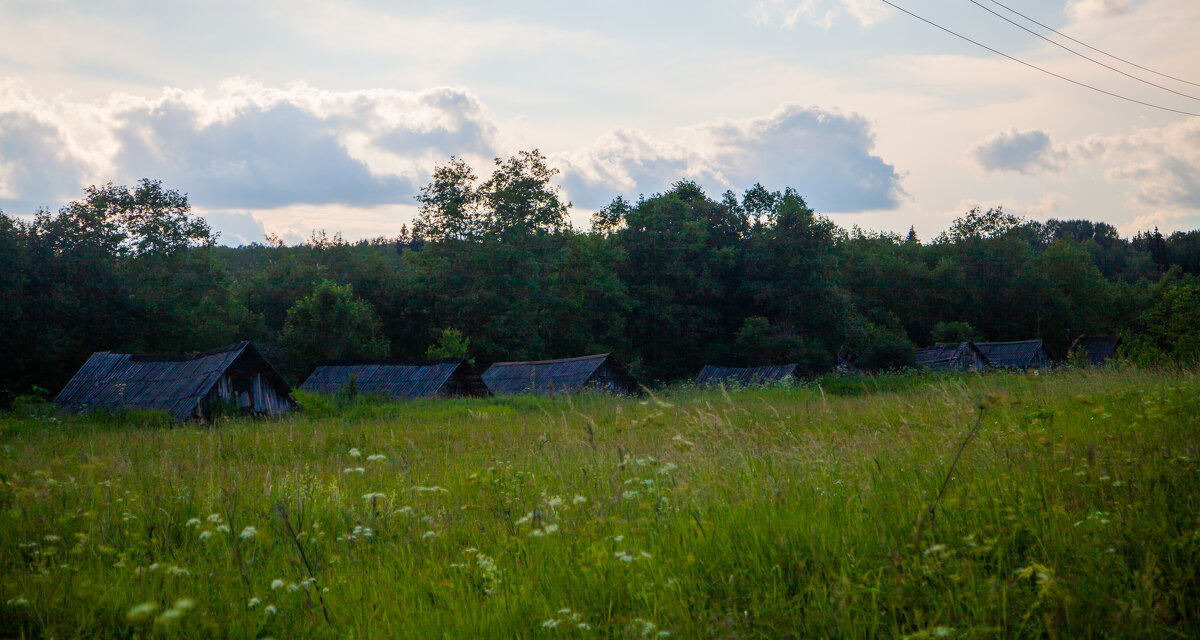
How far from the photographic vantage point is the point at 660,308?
2035 inches

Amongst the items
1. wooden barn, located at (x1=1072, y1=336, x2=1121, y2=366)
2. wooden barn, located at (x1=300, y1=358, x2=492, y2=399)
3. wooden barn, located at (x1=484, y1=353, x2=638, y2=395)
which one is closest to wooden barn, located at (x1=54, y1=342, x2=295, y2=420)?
wooden barn, located at (x1=300, y1=358, x2=492, y2=399)

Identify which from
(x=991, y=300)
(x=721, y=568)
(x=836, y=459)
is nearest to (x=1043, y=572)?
(x=721, y=568)

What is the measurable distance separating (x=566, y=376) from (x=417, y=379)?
7443mm

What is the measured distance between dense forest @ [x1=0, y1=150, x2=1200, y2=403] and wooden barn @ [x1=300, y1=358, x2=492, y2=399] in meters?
9.42

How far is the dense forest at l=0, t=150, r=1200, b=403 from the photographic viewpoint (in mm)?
35062

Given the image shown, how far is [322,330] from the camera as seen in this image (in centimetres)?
4116

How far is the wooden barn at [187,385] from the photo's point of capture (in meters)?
18.8

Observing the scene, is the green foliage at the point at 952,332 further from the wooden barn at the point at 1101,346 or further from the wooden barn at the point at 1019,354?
the wooden barn at the point at 1019,354

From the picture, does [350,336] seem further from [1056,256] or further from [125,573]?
[1056,256]

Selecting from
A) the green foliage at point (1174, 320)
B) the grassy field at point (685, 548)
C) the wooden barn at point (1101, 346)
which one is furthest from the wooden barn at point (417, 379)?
the wooden barn at point (1101, 346)

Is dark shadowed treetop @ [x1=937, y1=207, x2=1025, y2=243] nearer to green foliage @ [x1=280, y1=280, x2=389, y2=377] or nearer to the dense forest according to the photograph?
the dense forest

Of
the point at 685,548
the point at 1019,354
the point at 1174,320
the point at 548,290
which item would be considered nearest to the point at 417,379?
the point at 548,290

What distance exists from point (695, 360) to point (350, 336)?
24597mm

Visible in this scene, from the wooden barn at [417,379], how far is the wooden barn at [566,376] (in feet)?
8.32
